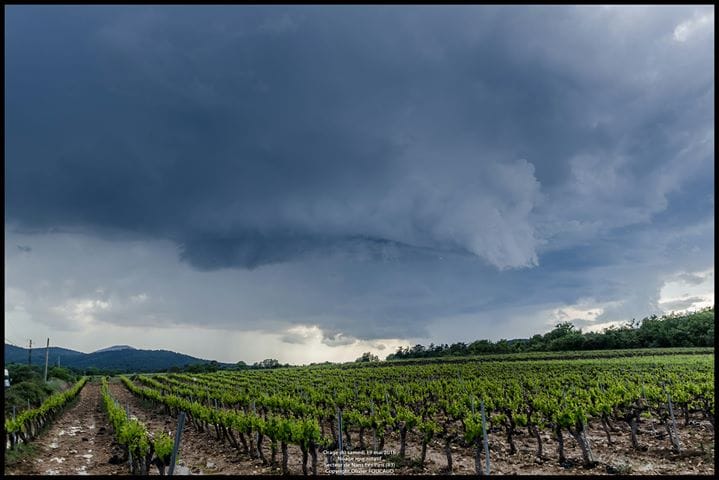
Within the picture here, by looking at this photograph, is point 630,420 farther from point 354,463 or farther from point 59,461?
point 59,461

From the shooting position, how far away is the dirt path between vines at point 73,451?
48.5ft

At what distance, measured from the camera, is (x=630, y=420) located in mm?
15211

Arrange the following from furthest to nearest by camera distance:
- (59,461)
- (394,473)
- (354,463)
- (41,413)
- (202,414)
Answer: (41,413)
(202,414)
(59,461)
(354,463)
(394,473)

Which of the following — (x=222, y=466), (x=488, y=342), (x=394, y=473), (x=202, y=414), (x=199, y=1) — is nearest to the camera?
(x=199, y=1)

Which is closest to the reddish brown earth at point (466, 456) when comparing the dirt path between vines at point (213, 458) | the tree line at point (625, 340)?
the dirt path between vines at point (213, 458)

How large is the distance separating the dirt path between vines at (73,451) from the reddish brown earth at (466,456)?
28 millimetres

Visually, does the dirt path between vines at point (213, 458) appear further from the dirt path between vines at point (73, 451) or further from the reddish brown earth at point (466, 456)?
the dirt path between vines at point (73, 451)

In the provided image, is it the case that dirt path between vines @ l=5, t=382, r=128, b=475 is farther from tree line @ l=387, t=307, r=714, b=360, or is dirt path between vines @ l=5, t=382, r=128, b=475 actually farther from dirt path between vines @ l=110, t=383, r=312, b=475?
tree line @ l=387, t=307, r=714, b=360

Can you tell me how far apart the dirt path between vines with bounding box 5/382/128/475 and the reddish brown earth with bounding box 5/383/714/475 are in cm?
3

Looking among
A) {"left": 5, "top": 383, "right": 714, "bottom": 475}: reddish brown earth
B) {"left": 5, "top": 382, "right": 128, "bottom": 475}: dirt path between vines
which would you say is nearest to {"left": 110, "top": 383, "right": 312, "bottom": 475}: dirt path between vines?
{"left": 5, "top": 383, "right": 714, "bottom": 475}: reddish brown earth

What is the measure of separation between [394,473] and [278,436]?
3697mm

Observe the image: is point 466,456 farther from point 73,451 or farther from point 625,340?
point 625,340

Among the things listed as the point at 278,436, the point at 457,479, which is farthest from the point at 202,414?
the point at 457,479

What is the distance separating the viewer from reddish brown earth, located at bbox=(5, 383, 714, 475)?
1316 cm
